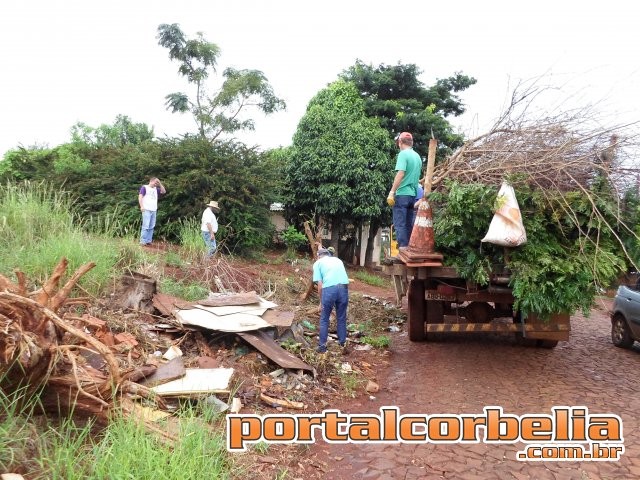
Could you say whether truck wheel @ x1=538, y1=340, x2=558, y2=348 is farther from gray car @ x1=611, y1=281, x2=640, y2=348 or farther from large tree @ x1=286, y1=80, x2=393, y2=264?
large tree @ x1=286, y1=80, x2=393, y2=264

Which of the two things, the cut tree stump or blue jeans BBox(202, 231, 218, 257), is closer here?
the cut tree stump

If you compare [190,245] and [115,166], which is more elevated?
[115,166]

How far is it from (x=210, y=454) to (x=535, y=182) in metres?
3.87

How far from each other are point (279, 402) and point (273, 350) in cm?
88

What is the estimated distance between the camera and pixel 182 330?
519cm

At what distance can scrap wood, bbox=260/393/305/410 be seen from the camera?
4.09 meters

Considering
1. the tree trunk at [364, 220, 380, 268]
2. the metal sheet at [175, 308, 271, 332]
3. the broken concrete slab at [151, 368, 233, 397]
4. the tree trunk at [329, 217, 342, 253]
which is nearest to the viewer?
the broken concrete slab at [151, 368, 233, 397]

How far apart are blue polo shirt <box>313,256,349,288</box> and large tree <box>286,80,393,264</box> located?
8989 millimetres

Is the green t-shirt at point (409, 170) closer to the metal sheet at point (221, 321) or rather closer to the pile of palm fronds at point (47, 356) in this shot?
the metal sheet at point (221, 321)

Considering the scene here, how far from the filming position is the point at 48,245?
5633 millimetres

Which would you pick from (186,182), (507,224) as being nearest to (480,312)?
(507,224)

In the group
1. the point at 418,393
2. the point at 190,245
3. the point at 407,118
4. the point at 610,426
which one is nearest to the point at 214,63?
the point at 407,118

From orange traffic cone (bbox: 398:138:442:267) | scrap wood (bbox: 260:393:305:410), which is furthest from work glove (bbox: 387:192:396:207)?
scrap wood (bbox: 260:393:305:410)

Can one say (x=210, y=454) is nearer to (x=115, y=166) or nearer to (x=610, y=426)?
(x=610, y=426)
